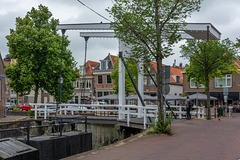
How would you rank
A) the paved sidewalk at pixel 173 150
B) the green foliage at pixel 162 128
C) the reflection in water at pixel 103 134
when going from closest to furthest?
1. the paved sidewalk at pixel 173 150
2. the green foliage at pixel 162 128
3. the reflection in water at pixel 103 134

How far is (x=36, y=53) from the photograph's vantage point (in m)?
31.8

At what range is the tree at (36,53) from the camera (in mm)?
30781

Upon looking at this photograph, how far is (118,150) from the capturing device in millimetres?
8805

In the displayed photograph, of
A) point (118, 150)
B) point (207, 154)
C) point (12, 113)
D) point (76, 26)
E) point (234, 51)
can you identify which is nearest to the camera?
point (207, 154)

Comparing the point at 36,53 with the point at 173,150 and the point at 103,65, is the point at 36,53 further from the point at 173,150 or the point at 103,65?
the point at 173,150

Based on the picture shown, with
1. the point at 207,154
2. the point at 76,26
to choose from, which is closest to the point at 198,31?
the point at 76,26

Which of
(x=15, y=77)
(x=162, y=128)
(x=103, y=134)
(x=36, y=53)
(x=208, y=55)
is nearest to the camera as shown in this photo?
(x=162, y=128)

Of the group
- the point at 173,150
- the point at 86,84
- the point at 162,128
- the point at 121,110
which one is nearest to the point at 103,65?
the point at 86,84

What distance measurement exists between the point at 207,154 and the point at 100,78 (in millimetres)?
44758

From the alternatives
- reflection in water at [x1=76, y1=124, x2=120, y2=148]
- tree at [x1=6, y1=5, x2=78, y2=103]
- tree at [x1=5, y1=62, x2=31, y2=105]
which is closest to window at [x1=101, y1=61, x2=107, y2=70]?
tree at [x1=6, y1=5, x2=78, y2=103]

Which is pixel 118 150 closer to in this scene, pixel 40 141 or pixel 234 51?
pixel 40 141

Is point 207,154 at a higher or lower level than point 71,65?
lower

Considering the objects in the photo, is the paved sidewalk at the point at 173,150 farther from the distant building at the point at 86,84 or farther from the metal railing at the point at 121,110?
the distant building at the point at 86,84

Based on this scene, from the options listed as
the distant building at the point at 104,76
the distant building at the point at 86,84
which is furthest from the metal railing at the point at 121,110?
the distant building at the point at 86,84
